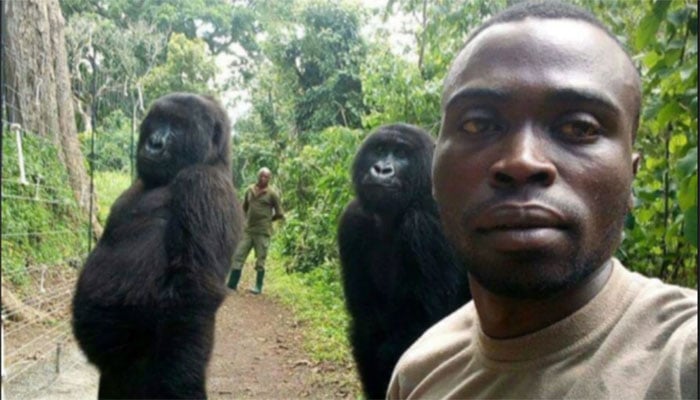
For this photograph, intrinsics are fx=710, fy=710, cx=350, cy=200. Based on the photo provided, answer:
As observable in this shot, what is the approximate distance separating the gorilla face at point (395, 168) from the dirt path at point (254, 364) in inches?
18.2

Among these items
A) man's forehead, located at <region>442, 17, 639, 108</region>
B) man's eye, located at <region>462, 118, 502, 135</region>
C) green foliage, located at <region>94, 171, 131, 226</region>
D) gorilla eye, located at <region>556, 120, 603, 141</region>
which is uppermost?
man's forehead, located at <region>442, 17, 639, 108</region>

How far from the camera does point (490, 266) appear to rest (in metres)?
0.54

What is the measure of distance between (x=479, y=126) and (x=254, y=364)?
4.97 feet

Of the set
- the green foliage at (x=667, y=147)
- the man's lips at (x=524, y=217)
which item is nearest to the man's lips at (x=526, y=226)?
the man's lips at (x=524, y=217)

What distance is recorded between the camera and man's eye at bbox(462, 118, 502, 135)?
1.89 feet

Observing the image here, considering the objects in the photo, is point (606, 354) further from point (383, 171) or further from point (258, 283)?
point (258, 283)

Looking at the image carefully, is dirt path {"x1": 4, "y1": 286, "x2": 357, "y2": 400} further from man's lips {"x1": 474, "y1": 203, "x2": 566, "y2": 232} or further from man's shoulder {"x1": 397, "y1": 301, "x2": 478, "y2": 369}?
man's lips {"x1": 474, "y1": 203, "x2": 566, "y2": 232}

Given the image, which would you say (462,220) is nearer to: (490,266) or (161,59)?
(490,266)

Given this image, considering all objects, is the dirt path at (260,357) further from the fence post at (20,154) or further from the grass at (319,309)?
the fence post at (20,154)

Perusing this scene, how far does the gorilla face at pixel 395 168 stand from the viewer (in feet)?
6.50

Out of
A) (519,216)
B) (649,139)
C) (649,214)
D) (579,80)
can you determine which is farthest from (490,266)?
(649,139)

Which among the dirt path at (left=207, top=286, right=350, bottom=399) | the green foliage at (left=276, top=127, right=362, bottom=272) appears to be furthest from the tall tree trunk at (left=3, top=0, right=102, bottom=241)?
the green foliage at (left=276, top=127, right=362, bottom=272)

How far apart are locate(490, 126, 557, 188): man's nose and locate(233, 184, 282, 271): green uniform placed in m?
1.33

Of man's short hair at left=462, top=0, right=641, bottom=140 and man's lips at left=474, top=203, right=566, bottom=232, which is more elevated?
man's short hair at left=462, top=0, right=641, bottom=140
